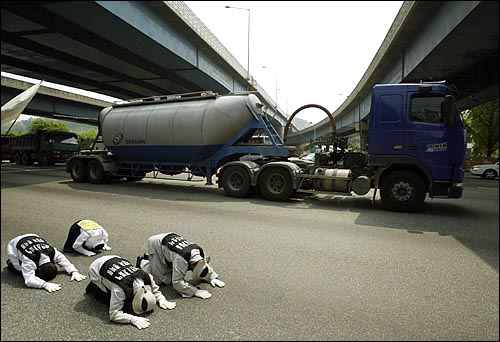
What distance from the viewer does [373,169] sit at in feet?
23.6

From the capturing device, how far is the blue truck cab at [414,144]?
5.99m

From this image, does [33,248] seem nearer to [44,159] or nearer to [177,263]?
[177,263]

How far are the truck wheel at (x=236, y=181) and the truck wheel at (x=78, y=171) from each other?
17.4ft

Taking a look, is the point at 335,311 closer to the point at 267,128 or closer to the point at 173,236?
the point at 173,236

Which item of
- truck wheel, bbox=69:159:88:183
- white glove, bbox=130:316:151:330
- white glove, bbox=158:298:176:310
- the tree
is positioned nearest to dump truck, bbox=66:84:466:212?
truck wheel, bbox=69:159:88:183

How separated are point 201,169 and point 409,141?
579 centimetres

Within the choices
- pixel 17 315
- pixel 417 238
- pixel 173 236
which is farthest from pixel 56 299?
pixel 417 238

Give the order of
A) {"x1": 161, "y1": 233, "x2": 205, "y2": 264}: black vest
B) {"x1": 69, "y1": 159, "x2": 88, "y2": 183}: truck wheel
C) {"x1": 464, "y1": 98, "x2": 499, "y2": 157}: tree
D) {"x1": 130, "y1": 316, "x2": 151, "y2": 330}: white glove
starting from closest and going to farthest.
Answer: {"x1": 464, "y1": 98, "x2": 499, "y2": 157}: tree
{"x1": 130, "y1": 316, "x2": 151, "y2": 330}: white glove
{"x1": 161, "y1": 233, "x2": 205, "y2": 264}: black vest
{"x1": 69, "y1": 159, "x2": 88, "y2": 183}: truck wheel

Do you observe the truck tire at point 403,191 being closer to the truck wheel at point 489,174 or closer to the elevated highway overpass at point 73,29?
the elevated highway overpass at point 73,29

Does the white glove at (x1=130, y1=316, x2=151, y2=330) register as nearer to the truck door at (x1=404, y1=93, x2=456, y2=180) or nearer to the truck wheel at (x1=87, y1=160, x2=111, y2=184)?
the truck door at (x1=404, y1=93, x2=456, y2=180)

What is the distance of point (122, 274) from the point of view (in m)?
2.46

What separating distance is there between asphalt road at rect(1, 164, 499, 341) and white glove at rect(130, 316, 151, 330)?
0.04m

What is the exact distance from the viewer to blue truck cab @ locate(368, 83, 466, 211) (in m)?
5.99

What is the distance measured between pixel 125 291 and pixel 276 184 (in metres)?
6.19
